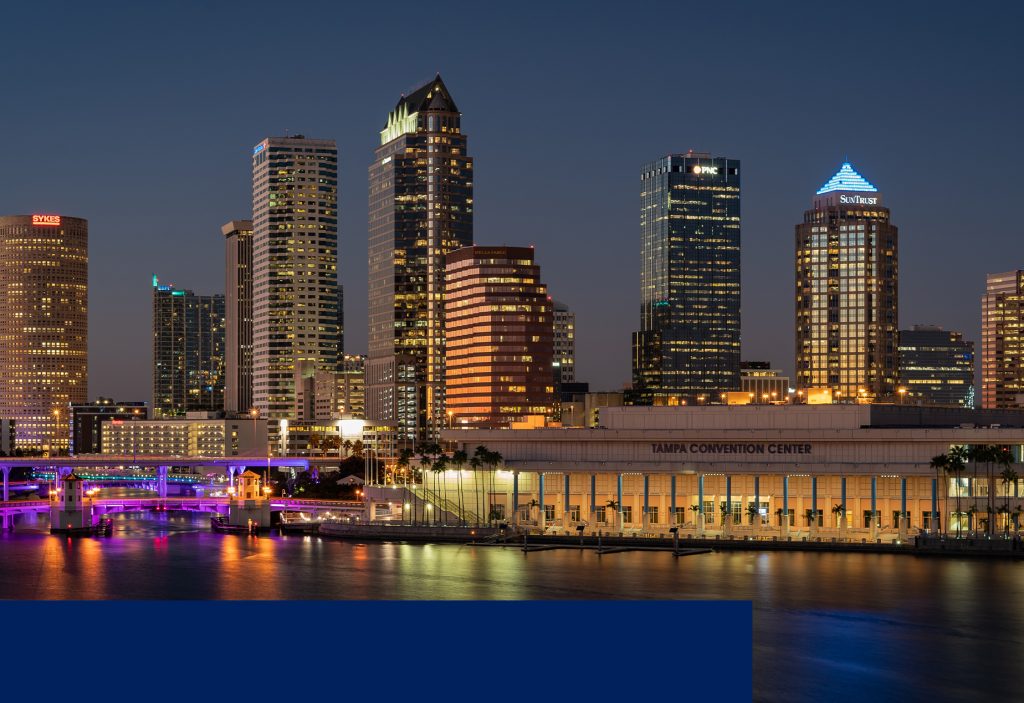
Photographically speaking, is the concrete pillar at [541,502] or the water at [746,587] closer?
the water at [746,587]

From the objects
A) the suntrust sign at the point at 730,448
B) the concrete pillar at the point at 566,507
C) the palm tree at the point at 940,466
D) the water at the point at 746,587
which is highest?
the suntrust sign at the point at 730,448

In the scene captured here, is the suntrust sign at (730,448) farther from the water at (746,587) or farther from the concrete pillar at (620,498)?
the water at (746,587)

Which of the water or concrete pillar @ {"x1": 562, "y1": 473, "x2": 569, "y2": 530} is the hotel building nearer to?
concrete pillar @ {"x1": 562, "y1": 473, "x2": 569, "y2": 530}

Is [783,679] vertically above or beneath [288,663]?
beneath

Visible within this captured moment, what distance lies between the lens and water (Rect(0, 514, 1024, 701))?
6191 centimetres

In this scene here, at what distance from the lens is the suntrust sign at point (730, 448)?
126 meters

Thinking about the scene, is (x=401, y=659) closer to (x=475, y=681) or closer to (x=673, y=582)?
(x=475, y=681)

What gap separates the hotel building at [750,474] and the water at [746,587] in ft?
39.8

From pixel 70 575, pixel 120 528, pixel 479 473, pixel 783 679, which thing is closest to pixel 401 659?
pixel 783 679

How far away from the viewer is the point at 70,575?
10981 cm

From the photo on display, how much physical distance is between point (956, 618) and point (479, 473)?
225ft

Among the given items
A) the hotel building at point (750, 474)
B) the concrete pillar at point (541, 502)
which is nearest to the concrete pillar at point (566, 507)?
the hotel building at point (750, 474)

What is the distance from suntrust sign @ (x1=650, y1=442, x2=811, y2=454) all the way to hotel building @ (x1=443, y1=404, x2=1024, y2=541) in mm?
95

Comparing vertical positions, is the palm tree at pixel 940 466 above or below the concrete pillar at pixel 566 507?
above
